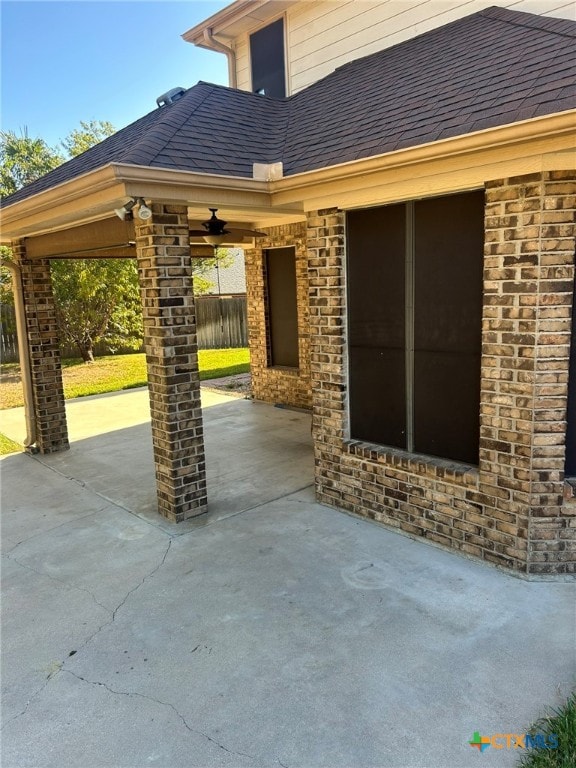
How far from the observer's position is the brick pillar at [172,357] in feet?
14.6

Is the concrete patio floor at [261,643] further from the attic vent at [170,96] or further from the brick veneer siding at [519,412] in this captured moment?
the attic vent at [170,96]

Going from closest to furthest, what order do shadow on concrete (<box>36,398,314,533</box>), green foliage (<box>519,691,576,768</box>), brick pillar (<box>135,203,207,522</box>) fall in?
green foliage (<box>519,691,576,768</box>), brick pillar (<box>135,203,207,522</box>), shadow on concrete (<box>36,398,314,533</box>)

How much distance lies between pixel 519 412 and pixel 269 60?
7.02 meters

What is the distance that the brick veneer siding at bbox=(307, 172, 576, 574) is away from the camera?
3436mm

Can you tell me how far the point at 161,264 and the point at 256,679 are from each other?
312cm

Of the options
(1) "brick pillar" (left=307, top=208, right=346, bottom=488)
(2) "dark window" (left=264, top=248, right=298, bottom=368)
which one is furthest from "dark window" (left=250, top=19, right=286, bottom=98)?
(1) "brick pillar" (left=307, top=208, right=346, bottom=488)

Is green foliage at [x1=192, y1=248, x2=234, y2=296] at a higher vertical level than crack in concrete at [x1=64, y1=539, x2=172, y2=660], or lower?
higher

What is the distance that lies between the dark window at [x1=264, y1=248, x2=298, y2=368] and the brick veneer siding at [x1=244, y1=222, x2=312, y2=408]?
97mm

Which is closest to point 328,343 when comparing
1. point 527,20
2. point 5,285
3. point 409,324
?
point 409,324

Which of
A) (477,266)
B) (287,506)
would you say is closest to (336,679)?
(287,506)

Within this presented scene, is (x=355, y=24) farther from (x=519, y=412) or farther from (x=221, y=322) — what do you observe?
(x=221, y=322)

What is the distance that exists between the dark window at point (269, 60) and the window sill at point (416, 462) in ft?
19.2

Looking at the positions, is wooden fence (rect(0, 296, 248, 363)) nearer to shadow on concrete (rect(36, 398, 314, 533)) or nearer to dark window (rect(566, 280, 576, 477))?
shadow on concrete (rect(36, 398, 314, 533))

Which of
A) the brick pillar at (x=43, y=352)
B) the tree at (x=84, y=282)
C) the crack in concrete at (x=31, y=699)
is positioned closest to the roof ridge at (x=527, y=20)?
the crack in concrete at (x=31, y=699)
